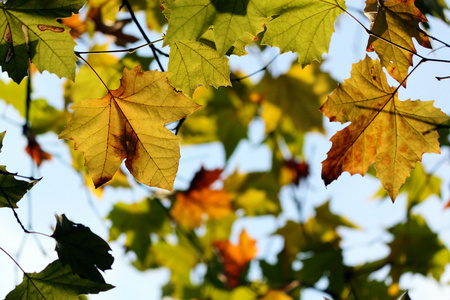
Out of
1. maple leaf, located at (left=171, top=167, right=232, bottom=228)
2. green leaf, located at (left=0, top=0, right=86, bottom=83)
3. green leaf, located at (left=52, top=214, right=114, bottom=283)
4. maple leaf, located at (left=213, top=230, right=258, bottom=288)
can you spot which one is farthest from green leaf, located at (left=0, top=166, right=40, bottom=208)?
maple leaf, located at (left=213, top=230, right=258, bottom=288)

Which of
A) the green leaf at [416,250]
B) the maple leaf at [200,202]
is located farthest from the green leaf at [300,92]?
the green leaf at [416,250]

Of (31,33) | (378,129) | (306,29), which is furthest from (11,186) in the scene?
(378,129)

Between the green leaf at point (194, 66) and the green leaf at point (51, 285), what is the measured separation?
1.76ft

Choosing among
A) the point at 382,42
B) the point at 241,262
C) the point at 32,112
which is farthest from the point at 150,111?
the point at 241,262

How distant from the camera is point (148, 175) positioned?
3.05 ft

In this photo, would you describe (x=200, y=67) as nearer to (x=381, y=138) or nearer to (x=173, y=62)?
(x=173, y=62)

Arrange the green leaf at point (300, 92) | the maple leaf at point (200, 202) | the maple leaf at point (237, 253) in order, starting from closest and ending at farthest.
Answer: the green leaf at point (300, 92)
the maple leaf at point (200, 202)
the maple leaf at point (237, 253)

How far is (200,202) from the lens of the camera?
271cm

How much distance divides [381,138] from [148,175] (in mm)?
593

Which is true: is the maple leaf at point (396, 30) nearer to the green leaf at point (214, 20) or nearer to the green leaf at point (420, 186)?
the green leaf at point (214, 20)

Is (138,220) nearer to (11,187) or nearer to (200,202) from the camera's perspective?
(200,202)

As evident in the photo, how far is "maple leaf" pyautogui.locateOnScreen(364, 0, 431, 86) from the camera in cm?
94

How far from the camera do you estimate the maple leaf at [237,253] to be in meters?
3.08

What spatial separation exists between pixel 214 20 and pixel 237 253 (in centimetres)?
253
